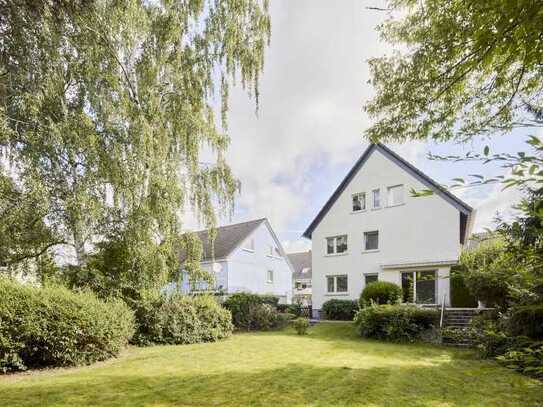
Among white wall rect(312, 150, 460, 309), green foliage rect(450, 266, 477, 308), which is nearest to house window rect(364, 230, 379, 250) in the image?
white wall rect(312, 150, 460, 309)

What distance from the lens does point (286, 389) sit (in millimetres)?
6000

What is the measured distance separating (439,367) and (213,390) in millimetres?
5486

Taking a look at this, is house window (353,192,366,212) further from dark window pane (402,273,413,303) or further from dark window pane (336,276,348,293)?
dark window pane (402,273,413,303)

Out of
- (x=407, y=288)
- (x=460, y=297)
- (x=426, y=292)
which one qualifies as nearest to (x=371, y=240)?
(x=407, y=288)

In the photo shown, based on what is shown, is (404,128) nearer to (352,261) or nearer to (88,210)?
(88,210)

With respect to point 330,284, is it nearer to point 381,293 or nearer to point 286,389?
point 381,293

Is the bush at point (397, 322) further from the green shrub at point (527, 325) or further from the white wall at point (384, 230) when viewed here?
the white wall at point (384, 230)

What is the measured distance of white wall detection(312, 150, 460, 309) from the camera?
18250 mm

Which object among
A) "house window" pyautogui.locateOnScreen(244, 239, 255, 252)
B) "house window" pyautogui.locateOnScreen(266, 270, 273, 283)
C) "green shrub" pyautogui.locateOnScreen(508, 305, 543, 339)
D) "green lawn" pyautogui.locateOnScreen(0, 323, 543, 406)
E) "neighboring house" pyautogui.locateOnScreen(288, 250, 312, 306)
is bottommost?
"neighboring house" pyautogui.locateOnScreen(288, 250, 312, 306)

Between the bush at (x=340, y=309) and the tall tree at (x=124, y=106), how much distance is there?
1126 centimetres

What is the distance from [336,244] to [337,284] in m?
2.60

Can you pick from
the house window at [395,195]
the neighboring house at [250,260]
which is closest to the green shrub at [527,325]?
the house window at [395,195]

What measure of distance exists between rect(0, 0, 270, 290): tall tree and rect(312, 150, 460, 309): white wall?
11.9 m

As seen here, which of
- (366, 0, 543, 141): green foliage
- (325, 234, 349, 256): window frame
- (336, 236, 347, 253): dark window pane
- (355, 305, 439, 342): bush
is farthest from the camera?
(336, 236, 347, 253): dark window pane
